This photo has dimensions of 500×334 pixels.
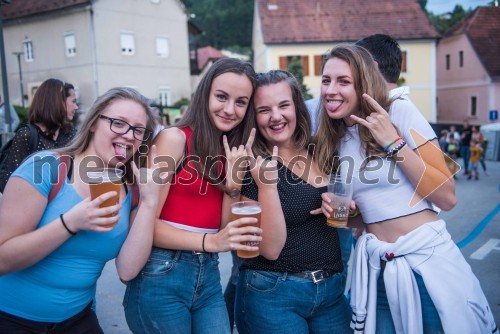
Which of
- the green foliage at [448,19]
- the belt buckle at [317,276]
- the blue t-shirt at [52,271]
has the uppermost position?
the green foliage at [448,19]

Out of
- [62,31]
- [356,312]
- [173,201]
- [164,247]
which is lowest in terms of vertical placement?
[356,312]

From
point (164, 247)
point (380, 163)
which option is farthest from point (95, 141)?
point (380, 163)

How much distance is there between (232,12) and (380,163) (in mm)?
56446

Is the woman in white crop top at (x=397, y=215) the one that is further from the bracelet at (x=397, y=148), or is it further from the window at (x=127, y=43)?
the window at (x=127, y=43)

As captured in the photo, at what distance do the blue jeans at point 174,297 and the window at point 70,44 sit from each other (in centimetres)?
2572

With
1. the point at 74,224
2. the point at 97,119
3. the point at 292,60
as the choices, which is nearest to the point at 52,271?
the point at 74,224

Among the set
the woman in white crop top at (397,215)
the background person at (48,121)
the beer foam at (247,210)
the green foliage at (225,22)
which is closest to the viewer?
the beer foam at (247,210)

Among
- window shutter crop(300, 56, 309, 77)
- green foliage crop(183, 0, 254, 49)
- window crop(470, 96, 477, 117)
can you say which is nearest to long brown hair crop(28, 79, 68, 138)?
window shutter crop(300, 56, 309, 77)

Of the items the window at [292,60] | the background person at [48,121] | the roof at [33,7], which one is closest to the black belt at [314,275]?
the background person at [48,121]

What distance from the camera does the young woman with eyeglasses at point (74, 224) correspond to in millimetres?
1787

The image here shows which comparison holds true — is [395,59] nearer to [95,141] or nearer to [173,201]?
[173,201]

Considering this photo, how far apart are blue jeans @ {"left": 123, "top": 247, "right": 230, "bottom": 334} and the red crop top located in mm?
142

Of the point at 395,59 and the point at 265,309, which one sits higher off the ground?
the point at 395,59

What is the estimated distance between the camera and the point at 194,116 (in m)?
2.24
